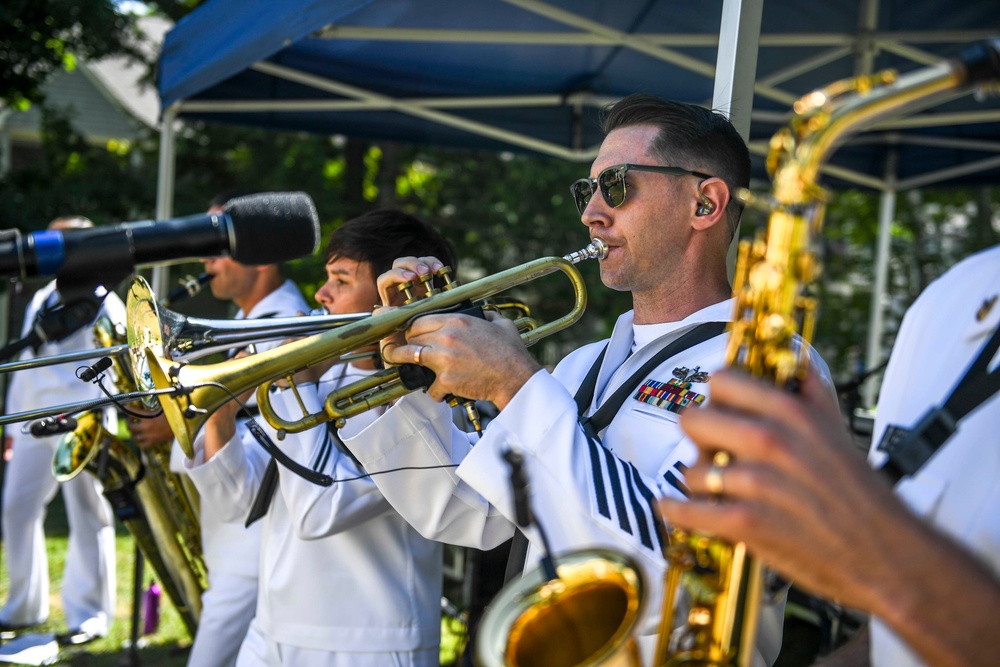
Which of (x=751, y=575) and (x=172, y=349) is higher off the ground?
(x=172, y=349)

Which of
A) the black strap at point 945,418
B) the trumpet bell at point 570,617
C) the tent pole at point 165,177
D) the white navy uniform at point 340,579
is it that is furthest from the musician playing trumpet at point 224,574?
the black strap at point 945,418

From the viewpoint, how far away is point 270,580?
9.48ft

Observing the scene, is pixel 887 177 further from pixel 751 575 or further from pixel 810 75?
pixel 751 575

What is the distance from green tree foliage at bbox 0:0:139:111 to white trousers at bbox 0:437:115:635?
5.81 m

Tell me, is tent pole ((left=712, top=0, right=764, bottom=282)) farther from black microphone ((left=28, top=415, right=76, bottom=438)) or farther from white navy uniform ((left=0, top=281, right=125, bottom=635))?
white navy uniform ((left=0, top=281, right=125, bottom=635))

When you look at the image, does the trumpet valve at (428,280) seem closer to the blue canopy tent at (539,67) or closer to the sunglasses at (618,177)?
the sunglasses at (618,177)

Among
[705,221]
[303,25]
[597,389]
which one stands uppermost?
[303,25]

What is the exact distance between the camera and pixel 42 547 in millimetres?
5879

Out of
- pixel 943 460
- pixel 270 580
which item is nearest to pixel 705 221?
pixel 943 460

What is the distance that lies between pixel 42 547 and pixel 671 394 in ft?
17.2

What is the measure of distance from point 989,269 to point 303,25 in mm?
2771

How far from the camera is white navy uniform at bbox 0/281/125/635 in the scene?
18.3ft

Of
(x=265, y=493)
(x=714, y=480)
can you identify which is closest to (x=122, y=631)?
(x=265, y=493)

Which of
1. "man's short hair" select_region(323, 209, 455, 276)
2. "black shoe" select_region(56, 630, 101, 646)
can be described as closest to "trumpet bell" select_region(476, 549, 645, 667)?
"man's short hair" select_region(323, 209, 455, 276)
